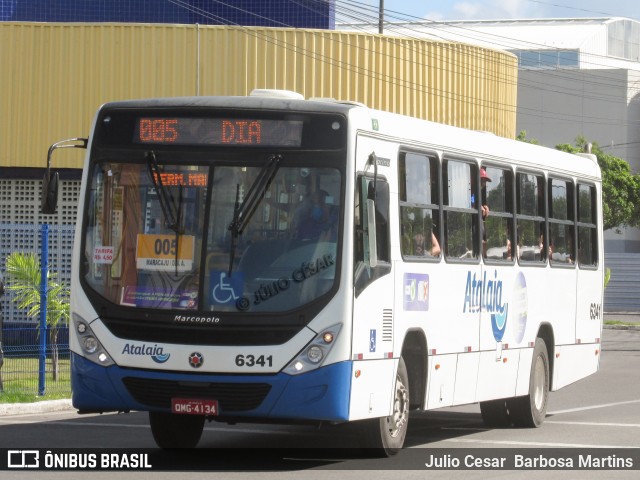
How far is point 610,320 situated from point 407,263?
3417cm

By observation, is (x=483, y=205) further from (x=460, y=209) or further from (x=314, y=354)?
(x=314, y=354)

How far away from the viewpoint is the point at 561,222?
16.8m

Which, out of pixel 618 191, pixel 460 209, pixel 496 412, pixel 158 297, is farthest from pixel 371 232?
pixel 618 191

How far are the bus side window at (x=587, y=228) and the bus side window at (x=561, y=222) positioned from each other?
1.16 feet

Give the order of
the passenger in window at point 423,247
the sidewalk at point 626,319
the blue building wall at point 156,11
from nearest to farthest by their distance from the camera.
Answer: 1. the passenger in window at point 423,247
2. the blue building wall at point 156,11
3. the sidewalk at point 626,319

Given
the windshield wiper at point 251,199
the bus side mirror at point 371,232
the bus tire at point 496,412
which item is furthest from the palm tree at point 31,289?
the bus side mirror at point 371,232

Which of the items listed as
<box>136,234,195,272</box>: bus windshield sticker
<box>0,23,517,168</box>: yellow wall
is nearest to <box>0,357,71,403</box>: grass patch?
<box>136,234,195,272</box>: bus windshield sticker

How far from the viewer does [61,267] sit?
21.8 metres

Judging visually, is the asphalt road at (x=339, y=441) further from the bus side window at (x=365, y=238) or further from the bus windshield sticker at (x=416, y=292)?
the bus side window at (x=365, y=238)

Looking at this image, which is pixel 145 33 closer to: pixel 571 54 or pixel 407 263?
pixel 407 263

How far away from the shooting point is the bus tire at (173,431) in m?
12.6

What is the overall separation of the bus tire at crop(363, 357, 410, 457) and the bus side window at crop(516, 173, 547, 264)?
11.4 ft

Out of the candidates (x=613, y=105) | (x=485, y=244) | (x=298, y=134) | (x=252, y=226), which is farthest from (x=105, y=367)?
(x=613, y=105)

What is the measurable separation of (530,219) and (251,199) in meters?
5.44
